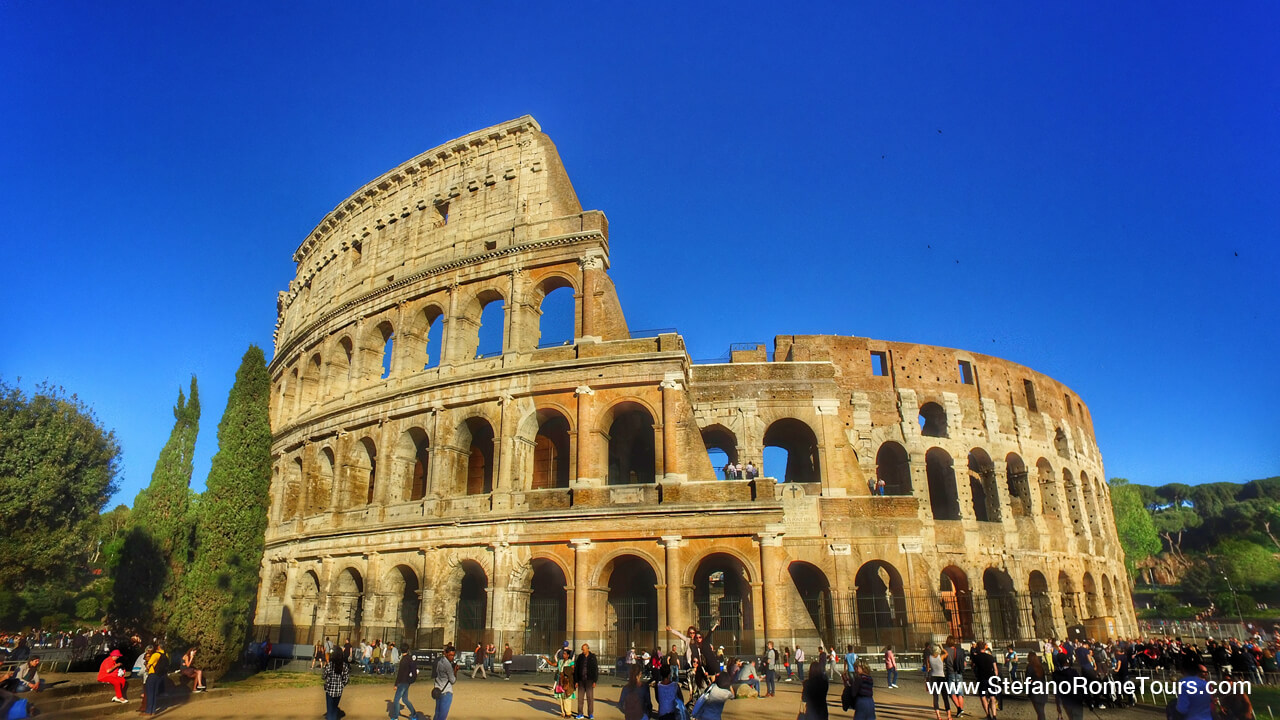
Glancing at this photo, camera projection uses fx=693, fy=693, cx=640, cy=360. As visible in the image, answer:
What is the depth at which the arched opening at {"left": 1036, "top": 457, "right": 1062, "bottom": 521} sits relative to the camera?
27469 millimetres

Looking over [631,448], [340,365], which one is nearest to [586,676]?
[631,448]

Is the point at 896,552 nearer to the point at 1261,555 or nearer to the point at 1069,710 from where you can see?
the point at 1069,710

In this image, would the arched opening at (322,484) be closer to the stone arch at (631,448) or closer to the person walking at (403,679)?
the stone arch at (631,448)

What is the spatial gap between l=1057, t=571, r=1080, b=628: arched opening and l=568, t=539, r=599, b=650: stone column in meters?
19.2

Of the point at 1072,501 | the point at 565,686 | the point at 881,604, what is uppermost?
the point at 1072,501

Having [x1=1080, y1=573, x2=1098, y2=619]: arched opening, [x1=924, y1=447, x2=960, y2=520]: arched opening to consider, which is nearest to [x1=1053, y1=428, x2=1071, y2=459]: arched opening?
[x1=1080, y1=573, x2=1098, y2=619]: arched opening

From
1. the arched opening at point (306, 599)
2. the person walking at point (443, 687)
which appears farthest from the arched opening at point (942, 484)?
the arched opening at point (306, 599)

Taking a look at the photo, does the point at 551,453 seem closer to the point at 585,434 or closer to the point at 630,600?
the point at 585,434

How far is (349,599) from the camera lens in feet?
68.6

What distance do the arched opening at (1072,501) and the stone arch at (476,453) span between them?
23110 mm

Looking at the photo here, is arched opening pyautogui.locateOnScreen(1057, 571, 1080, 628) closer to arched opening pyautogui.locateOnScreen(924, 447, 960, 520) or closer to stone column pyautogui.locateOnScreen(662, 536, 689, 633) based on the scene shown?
arched opening pyautogui.locateOnScreen(924, 447, 960, 520)

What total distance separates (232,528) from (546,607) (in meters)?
8.18

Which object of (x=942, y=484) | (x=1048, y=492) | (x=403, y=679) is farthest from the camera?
(x=1048, y=492)

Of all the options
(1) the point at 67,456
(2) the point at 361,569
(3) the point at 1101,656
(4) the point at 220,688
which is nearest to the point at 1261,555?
(3) the point at 1101,656
